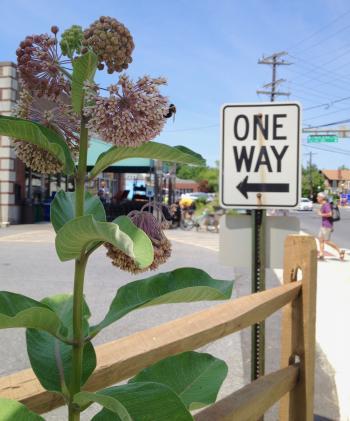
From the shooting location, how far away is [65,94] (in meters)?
0.97

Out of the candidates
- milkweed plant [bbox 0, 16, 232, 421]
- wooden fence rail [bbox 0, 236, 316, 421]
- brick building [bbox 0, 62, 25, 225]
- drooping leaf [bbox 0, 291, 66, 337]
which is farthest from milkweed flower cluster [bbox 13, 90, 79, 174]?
brick building [bbox 0, 62, 25, 225]

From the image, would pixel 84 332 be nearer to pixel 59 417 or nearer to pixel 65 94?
pixel 65 94

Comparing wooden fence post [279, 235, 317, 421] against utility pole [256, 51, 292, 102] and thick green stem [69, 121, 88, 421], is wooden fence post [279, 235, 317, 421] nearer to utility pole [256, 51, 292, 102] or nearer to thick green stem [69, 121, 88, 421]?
thick green stem [69, 121, 88, 421]

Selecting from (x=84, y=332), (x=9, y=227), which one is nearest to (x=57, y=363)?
(x=84, y=332)

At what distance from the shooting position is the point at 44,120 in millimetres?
950

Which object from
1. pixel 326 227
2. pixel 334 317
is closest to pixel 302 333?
pixel 334 317

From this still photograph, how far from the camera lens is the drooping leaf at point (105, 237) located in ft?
2.40

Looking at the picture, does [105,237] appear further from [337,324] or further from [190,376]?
[337,324]

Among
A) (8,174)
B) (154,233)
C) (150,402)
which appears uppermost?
(8,174)

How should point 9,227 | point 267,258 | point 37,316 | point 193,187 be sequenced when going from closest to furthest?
point 37,316
point 267,258
point 9,227
point 193,187

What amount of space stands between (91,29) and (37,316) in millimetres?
520

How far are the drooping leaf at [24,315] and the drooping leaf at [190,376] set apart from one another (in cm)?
37

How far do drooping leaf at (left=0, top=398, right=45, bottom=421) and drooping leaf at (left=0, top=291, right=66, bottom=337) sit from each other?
137 mm

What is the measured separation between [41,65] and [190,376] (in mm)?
848
